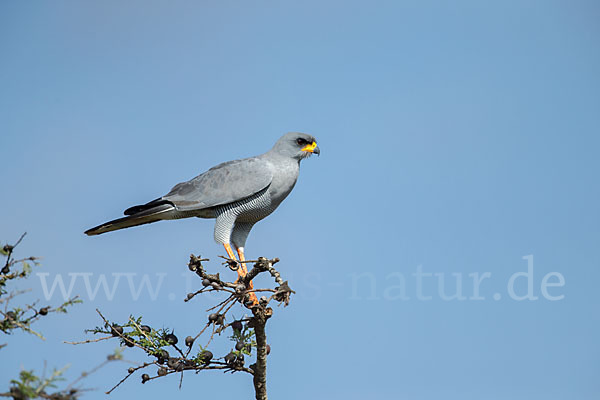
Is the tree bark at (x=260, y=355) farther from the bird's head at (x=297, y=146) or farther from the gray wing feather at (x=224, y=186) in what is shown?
the bird's head at (x=297, y=146)

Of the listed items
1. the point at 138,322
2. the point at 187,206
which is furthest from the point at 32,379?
the point at 187,206

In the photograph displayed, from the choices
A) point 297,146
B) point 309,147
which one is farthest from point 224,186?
point 309,147

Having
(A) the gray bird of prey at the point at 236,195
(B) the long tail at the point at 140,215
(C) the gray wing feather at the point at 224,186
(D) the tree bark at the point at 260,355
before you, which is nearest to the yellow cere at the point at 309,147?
(A) the gray bird of prey at the point at 236,195

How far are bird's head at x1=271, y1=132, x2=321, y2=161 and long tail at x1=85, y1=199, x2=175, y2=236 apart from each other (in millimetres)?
1486

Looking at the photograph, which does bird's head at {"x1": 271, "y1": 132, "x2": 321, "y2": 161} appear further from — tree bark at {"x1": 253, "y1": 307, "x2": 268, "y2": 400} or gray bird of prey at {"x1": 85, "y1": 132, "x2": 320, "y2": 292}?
tree bark at {"x1": 253, "y1": 307, "x2": 268, "y2": 400}

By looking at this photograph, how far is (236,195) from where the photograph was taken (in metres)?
7.45

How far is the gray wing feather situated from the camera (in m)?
7.47

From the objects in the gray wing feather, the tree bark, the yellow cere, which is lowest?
the tree bark

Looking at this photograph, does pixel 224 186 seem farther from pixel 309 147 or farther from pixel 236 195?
pixel 309 147

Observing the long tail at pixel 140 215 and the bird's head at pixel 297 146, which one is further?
the bird's head at pixel 297 146

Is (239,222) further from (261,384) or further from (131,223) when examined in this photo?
(261,384)

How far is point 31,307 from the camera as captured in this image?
4.51 m

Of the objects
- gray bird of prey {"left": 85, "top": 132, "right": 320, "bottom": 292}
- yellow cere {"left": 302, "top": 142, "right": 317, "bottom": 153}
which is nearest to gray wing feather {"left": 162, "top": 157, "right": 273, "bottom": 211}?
gray bird of prey {"left": 85, "top": 132, "right": 320, "bottom": 292}

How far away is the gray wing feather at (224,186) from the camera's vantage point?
7.47 m
